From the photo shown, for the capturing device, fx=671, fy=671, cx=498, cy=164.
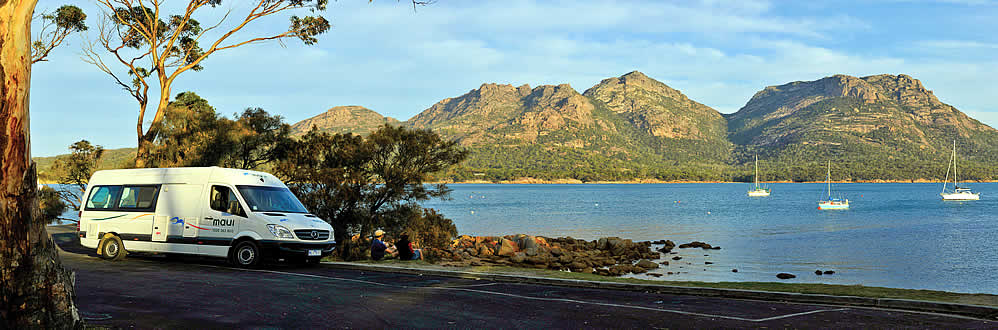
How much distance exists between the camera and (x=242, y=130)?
→ 1069 inches

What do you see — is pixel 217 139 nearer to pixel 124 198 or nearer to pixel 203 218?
pixel 124 198

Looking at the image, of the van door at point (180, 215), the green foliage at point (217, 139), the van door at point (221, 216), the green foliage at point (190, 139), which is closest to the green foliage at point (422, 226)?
the green foliage at point (217, 139)

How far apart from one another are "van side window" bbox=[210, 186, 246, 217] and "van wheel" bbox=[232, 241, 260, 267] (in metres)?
0.73

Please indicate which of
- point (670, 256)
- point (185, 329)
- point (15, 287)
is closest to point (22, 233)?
Answer: point (15, 287)

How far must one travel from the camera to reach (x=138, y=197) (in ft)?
55.1

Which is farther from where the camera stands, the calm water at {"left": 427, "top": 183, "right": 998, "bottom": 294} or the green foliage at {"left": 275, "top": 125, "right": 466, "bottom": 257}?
the calm water at {"left": 427, "top": 183, "right": 998, "bottom": 294}

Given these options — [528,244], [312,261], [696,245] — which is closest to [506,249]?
[528,244]

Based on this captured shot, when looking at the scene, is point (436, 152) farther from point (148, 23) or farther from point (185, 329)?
point (185, 329)

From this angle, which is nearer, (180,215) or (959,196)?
(180,215)

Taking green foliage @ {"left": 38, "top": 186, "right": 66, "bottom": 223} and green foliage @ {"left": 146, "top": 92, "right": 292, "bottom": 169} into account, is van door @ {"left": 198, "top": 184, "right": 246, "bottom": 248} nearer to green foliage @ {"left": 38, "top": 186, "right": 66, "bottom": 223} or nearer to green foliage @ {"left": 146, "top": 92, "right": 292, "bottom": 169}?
green foliage @ {"left": 146, "top": 92, "right": 292, "bottom": 169}

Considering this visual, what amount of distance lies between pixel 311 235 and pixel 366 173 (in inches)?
395

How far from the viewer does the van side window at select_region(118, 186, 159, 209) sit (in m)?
16.6

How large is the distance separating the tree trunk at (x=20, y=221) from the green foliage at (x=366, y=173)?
17.6 metres

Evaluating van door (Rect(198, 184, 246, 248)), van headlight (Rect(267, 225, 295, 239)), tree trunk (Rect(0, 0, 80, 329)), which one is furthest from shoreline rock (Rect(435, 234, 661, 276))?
tree trunk (Rect(0, 0, 80, 329))
